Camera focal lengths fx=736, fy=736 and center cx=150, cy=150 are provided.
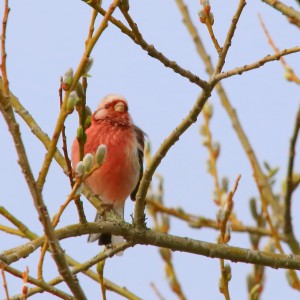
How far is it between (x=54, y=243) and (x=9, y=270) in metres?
0.43

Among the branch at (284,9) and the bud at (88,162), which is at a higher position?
the branch at (284,9)

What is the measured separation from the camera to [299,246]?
4.84 meters

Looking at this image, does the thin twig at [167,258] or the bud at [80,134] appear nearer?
the bud at [80,134]

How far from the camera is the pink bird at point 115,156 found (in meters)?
6.03

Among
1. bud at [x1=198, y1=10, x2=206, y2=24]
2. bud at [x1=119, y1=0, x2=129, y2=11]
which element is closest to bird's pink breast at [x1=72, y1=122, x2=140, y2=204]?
bud at [x1=198, y1=10, x2=206, y2=24]

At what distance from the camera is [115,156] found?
6.08 meters

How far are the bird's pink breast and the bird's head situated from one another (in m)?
0.25

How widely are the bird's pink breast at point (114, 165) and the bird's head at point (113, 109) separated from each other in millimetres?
247

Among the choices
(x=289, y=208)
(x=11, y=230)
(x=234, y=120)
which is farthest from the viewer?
(x=234, y=120)

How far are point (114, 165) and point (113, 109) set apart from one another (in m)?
0.76

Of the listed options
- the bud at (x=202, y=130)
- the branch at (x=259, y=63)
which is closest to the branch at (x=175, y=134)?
the branch at (x=259, y=63)

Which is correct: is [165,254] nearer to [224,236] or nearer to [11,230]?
[224,236]

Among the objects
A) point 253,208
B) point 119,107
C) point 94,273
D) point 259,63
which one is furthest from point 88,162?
point 119,107

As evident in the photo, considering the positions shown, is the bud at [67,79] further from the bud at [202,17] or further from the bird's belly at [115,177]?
the bird's belly at [115,177]
